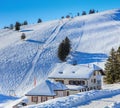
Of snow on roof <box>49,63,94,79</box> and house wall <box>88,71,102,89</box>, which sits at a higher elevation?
snow on roof <box>49,63,94,79</box>

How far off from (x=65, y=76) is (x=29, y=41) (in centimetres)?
6555

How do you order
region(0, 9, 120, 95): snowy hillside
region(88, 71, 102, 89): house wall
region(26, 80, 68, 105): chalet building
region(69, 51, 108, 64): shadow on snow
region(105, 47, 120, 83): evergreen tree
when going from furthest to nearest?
region(69, 51, 108, 64): shadow on snow
region(0, 9, 120, 95): snowy hillside
region(88, 71, 102, 89): house wall
region(105, 47, 120, 83): evergreen tree
region(26, 80, 68, 105): chalet building

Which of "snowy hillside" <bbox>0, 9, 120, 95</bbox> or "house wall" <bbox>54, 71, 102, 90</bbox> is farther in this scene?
"snowy hillside" <bbox>0, 9, 120, 95</bbox>

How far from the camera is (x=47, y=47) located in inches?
4700

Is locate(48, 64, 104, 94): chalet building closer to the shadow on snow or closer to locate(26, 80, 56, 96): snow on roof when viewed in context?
locate(26, 80, 56, 96): snow on roof

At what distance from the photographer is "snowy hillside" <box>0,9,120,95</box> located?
95625 millimetres

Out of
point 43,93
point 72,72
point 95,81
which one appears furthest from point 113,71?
point 43,93

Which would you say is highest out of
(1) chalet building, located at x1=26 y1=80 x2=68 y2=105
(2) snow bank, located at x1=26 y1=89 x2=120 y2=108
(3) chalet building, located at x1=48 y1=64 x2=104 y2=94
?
(3) chalet building, located at x1=48 y1=64 x2=104 y2=94

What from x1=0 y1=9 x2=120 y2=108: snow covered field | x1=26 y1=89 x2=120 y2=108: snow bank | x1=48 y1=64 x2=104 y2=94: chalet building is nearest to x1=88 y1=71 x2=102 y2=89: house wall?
x1=48 y1=64 x2=104 y2=94: chalet building

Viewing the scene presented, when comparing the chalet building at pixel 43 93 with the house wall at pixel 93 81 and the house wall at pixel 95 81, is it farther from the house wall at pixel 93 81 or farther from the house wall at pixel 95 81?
the house wall at pixel 95 81

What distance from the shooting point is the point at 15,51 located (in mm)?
118375

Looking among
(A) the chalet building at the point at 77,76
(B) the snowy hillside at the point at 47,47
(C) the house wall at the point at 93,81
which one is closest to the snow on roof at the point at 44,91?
(A) the chalet building at the point at 77,76

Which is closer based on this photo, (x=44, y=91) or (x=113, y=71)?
(x=44, y=91)

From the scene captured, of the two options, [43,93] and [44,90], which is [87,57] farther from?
[43,93]
